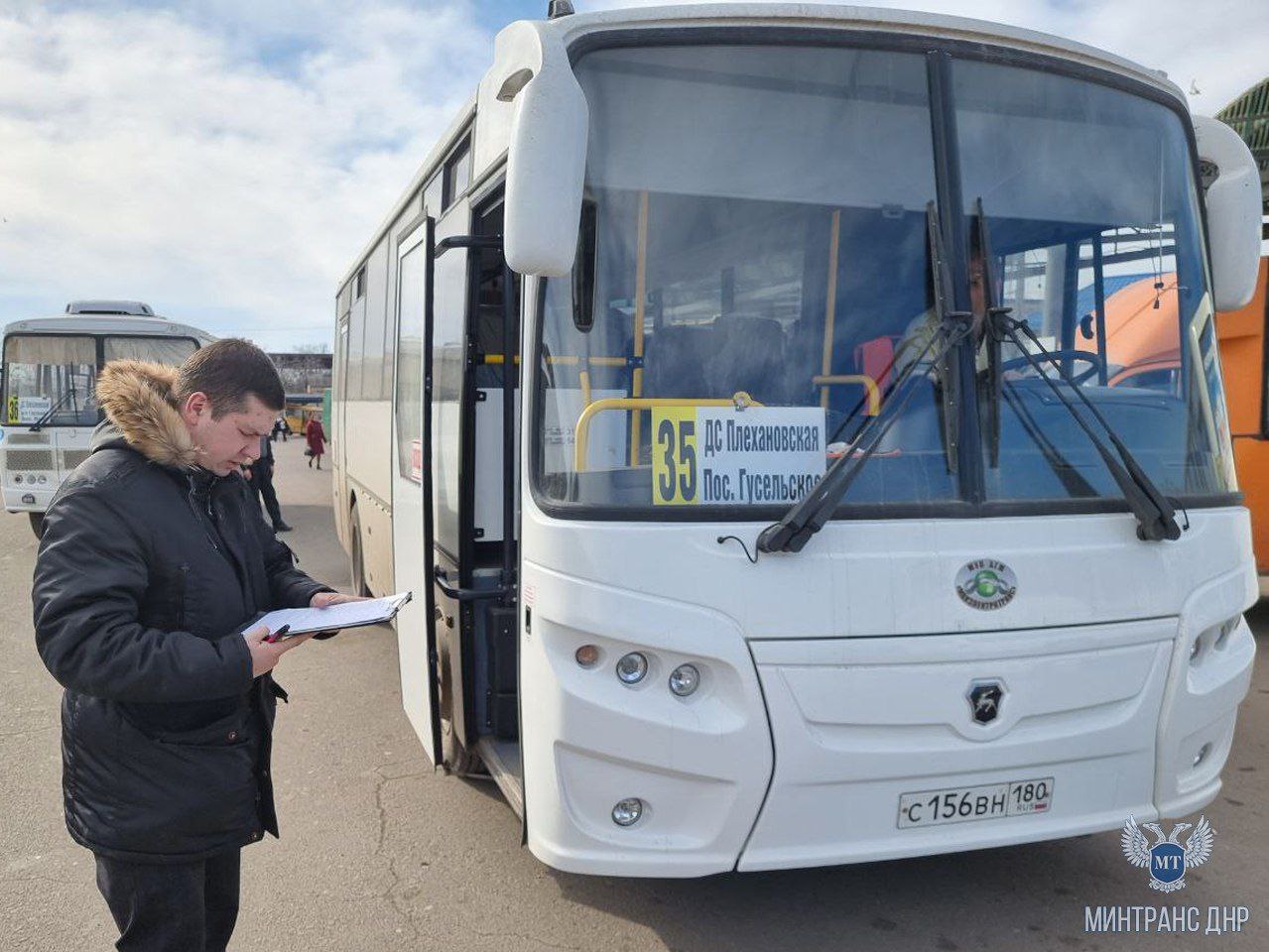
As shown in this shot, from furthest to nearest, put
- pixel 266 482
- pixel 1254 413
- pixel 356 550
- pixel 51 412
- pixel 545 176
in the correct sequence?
pixel 51 412, pixel 266 482, pixel 356 550, pixel 1254 413, pixel 545 176

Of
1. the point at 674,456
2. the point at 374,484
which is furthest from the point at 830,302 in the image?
the point at 374,484

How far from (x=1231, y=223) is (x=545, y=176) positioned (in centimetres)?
272

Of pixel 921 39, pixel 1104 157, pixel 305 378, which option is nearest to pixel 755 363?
pixel 921 39

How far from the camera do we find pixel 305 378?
269 feet

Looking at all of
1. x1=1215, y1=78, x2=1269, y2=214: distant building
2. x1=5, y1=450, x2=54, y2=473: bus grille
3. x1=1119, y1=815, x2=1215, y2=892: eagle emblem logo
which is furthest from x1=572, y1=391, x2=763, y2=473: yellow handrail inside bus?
x1=5, y1=450, x2=54, y2=473: bus grille

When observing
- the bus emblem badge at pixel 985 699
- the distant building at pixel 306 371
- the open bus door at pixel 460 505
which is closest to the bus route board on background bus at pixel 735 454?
the bus emblem badge at pixel 985 699

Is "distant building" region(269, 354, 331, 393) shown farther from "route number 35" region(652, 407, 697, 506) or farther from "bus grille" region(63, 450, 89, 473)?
"route number 35" region(652, 407, 697, 506)

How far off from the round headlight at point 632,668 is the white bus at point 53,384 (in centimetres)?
1204

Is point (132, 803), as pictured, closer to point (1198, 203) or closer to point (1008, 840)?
point (1008, 840)

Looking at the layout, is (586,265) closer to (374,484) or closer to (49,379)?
(374,484)

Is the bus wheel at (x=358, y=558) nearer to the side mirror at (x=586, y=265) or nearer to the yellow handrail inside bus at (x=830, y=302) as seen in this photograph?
the side mirror at (x=586, y=265)

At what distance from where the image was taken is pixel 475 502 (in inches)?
175

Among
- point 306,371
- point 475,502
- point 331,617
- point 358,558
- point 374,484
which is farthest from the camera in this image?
point 306,371

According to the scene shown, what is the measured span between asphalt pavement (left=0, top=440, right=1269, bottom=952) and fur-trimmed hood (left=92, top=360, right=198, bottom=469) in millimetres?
2011
